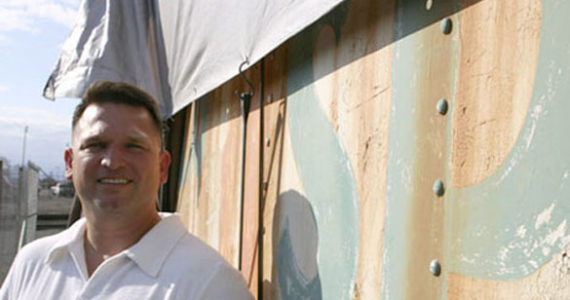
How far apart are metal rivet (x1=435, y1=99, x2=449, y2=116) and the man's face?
3.49 feet

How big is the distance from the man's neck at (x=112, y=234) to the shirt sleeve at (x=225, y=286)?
373 mm

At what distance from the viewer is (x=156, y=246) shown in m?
1.67

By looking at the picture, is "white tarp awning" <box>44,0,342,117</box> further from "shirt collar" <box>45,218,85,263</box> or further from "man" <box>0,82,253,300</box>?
"shirt collar" <box>45,218,85,263</box>

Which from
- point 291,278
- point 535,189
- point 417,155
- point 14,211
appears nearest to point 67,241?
point 291,278

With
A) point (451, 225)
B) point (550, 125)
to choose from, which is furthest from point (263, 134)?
point (550, 125)

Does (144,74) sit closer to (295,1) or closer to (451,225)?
(295,1)

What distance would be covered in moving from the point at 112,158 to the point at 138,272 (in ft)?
1.18

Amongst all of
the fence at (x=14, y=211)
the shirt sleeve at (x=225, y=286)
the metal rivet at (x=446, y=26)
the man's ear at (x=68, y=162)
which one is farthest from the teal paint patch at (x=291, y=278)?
the fence at (x=14, y=211)

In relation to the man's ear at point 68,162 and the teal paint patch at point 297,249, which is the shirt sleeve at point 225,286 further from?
the man's ear at point 68,162

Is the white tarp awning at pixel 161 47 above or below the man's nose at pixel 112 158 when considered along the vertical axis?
above

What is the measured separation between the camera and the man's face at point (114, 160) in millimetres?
1727

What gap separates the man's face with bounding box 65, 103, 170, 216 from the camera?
A: 68.0 inches

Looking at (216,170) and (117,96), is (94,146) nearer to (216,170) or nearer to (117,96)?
(117,96)

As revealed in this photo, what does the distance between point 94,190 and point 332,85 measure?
2.74 ft
